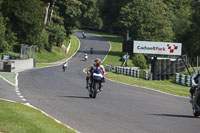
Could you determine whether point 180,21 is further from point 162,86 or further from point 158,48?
point 162,86

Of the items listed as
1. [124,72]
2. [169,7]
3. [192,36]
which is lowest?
[124,72]

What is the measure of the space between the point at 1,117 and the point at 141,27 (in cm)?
8373

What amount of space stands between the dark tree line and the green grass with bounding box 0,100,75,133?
45.8m

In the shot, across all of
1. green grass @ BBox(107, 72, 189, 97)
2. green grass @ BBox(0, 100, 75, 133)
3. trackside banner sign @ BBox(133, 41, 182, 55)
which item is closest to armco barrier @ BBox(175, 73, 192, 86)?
green grass @ BBox(107, 72, 189, 97)

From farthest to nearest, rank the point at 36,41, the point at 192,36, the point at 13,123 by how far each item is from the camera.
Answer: the point at 192,36
the point at 36,41
the point at 13,123

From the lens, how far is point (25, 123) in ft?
32.2

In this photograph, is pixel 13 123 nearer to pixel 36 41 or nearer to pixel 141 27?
pixel 36 41

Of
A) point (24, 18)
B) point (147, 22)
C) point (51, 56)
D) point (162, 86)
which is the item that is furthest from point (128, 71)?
point (147, 22)

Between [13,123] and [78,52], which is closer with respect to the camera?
[13,123]

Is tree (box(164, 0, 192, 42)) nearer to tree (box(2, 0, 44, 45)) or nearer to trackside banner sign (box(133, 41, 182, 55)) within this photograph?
tree (box(2, 0, 44, 45))

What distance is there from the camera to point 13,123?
9.66 m

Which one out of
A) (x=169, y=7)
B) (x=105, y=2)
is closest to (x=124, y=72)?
(x=169, y=7)

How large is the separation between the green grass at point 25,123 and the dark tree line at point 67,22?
1803 inches

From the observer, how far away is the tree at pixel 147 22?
3605 inches
